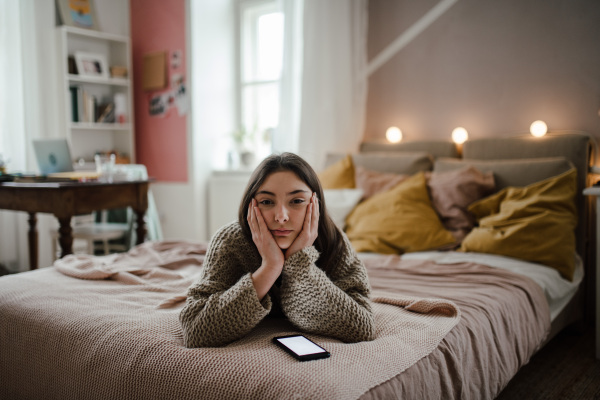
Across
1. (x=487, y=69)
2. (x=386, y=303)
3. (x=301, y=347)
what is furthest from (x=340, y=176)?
(x=301, y=347)

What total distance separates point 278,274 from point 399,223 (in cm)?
124

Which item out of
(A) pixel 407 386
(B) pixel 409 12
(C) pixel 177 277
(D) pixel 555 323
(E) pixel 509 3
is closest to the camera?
(A) pixel 407 386

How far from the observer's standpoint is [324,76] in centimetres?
321

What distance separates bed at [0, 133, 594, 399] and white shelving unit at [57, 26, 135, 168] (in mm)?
2168

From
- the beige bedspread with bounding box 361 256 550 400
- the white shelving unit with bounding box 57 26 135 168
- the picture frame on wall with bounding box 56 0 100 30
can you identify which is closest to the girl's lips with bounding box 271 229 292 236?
the beige bedspread with bounding box 361 256 550 400

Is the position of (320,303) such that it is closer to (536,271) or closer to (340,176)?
(536,271)

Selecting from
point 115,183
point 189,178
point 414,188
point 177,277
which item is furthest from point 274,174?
point 189,178

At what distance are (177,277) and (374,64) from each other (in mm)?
2120

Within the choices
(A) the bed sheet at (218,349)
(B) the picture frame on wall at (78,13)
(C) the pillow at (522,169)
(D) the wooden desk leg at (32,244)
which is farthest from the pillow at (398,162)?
(B) the picture frame on wall at (78,13)

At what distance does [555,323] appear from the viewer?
6.63 feet

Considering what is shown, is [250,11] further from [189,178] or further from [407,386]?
[407,386]

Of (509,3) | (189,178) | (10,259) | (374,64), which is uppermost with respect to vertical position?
(509,3)

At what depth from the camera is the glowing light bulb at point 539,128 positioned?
263 cm

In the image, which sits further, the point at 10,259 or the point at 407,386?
the point at 10,259
